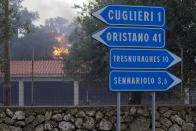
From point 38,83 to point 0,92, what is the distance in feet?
11.6

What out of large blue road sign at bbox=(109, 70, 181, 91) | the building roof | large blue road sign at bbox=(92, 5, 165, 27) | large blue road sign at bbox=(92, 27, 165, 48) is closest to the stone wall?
large blue road sign at bbox=(109, 70, 181, 91)

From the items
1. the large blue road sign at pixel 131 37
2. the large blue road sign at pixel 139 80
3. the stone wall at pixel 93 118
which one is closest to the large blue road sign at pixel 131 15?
the large blue road sign at pixel 131 37

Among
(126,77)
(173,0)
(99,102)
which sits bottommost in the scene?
(99,102)

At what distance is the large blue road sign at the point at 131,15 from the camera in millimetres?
8508

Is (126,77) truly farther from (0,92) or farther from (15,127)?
(0,92)

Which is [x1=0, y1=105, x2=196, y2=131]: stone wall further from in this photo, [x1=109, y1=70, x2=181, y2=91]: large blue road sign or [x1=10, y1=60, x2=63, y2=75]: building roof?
[x1=10, y1=60, x2=63, y2=75]: building roof

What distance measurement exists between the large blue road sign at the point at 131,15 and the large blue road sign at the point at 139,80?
3.79 ft

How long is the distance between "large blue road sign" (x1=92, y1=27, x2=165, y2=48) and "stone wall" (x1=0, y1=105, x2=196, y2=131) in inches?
98.9

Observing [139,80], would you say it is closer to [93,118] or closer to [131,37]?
[131,37]

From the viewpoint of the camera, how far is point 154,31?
884 cm

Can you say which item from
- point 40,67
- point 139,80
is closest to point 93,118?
point 139,80

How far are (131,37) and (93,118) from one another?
2.93 m

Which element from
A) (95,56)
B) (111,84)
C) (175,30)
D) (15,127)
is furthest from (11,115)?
(95,56)

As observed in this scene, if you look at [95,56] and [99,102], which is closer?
[99,102]
